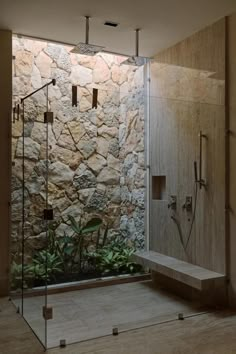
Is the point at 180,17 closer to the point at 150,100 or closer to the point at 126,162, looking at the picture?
the point at 150,100

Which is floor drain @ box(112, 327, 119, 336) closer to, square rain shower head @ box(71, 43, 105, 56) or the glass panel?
the glass panel

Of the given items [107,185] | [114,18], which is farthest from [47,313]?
[114,18]

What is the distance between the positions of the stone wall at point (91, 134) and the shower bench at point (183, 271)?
1.84 feet

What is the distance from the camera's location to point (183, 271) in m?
3.47

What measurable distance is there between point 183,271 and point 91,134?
2115 mm

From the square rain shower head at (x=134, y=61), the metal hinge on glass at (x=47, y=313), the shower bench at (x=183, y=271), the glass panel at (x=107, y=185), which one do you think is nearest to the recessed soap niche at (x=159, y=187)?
the glass panel at (x=107, y=185)

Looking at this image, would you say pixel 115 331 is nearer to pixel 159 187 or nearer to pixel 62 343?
pixel 62 343

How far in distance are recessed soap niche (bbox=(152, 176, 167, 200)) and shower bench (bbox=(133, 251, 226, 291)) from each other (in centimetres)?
68

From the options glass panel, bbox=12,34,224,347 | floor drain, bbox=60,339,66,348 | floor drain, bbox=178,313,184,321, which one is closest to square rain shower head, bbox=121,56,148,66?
glass panel, bbox=12,34,224,347

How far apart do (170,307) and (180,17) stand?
2770mm

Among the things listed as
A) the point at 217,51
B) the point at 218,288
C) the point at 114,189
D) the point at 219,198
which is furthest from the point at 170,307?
the point at 217,51

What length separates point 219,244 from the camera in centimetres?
342

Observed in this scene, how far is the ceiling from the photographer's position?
10.1 ft

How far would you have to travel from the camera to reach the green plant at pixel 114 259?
441cm
